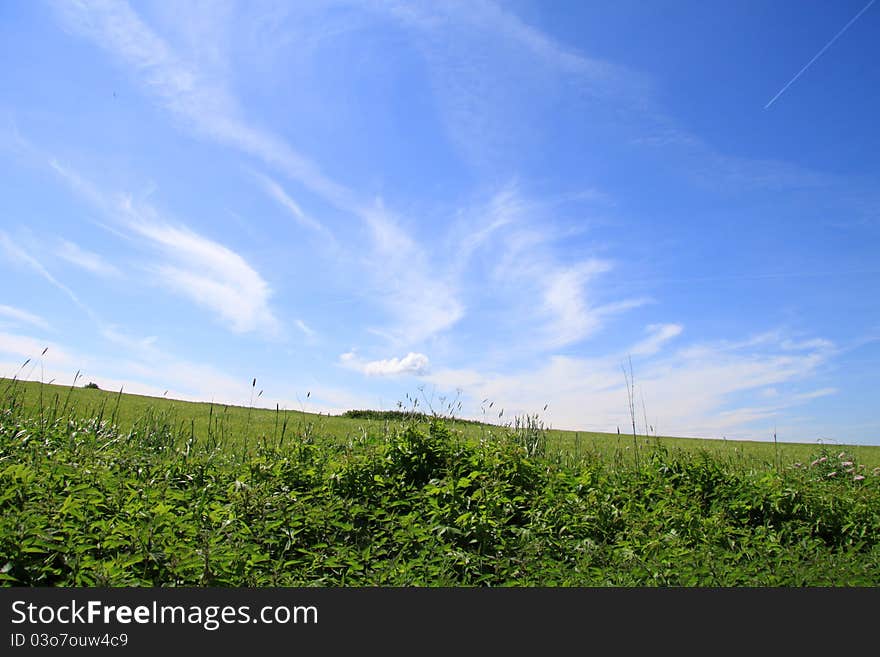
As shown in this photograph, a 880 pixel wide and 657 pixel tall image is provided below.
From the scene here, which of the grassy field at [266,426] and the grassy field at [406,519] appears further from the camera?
the grassy field at [266,426]

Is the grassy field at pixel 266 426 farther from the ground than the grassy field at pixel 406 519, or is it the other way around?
the grassy field at pixel 266 426

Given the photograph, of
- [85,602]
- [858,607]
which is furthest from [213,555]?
[858,607]

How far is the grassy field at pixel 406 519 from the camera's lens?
4152 mm

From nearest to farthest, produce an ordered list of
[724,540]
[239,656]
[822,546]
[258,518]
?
[239,656]
[258,518]
[724,540]
[822,546]

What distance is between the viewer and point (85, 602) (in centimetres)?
352

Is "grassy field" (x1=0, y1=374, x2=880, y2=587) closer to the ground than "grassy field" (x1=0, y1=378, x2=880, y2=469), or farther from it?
closer to the ground

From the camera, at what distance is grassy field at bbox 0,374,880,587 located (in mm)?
4152

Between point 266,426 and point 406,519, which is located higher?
point 266,426

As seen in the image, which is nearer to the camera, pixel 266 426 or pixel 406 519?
pixel 406 519

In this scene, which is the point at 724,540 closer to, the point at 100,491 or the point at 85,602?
the point at 85,602

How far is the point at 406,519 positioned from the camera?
4.98 m

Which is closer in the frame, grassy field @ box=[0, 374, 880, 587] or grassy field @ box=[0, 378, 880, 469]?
grassy field @ box=[0, 374, 880, 587]

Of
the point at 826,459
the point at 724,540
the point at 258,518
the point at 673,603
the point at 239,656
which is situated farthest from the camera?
the point at 826,459

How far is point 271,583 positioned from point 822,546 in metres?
5.56
